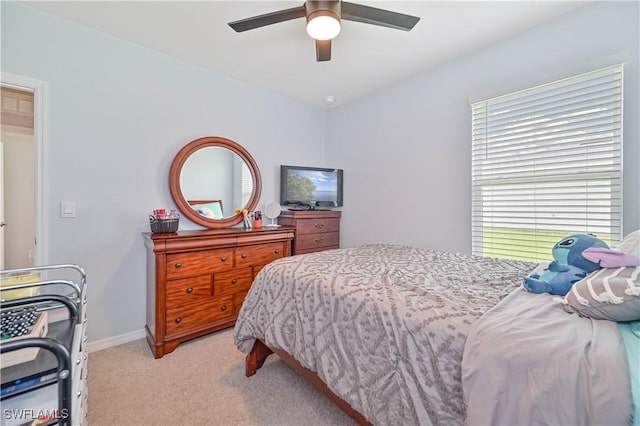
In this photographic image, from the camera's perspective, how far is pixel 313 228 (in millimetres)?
3303

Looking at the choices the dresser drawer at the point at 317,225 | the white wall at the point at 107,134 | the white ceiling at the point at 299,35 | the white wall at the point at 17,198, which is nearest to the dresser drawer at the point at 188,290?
the white wall at the point at 107,134

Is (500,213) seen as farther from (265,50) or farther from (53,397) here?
(53,397)

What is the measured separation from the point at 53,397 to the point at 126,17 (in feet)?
7.98

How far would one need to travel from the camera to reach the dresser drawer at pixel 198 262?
2.13m

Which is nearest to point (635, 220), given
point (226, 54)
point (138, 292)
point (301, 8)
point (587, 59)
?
point (587, 59)

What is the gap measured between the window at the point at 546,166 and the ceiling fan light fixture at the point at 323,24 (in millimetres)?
1475

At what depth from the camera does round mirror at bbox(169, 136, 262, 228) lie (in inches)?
102

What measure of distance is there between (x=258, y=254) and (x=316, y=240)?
893mm

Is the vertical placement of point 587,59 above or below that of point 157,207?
above

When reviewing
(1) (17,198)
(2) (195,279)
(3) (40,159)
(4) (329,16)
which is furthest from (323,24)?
(1) (17,198)

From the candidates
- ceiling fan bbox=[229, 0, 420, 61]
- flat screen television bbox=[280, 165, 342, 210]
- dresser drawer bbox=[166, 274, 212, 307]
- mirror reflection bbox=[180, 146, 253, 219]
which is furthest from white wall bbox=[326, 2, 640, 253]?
dresser drawer bbox=[166, 274, 212, 307]

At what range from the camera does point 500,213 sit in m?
2.29

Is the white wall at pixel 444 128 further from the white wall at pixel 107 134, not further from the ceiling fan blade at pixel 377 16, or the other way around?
the white wall at pixel 107 134

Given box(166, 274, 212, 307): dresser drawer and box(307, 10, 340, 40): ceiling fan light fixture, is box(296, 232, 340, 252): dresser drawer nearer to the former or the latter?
box(166, 274, 212, 307): dresser drawer
